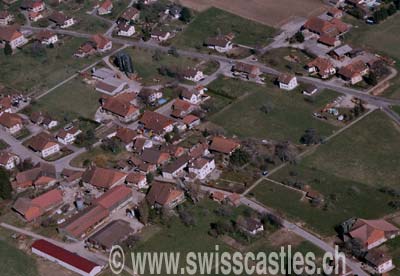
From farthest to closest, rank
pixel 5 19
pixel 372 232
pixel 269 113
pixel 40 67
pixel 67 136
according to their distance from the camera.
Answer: pixel 5 19, pixel 40 67, pixel 269 113, pixel 67 136, pixel 372 232

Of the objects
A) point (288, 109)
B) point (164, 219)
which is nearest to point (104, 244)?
point (164, 219)

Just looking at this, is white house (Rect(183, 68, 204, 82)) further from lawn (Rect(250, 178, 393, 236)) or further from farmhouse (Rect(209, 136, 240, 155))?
lawn (Rect(250, 178, 393, 236))

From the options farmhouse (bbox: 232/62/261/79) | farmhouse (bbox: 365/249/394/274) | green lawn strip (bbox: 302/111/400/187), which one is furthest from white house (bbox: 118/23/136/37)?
farmhouse (bbox: 365/249/394/274)

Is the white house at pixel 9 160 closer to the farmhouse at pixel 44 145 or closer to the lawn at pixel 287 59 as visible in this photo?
the farmhouse at pixel 44 145

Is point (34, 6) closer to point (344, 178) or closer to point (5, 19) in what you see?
point (5, 19)

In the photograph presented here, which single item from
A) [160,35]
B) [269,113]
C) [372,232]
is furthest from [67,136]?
[372,232]

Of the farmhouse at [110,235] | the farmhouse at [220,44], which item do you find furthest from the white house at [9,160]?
the farmhouse at [220,44]

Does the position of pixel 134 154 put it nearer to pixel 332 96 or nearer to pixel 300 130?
pixel 300 130
